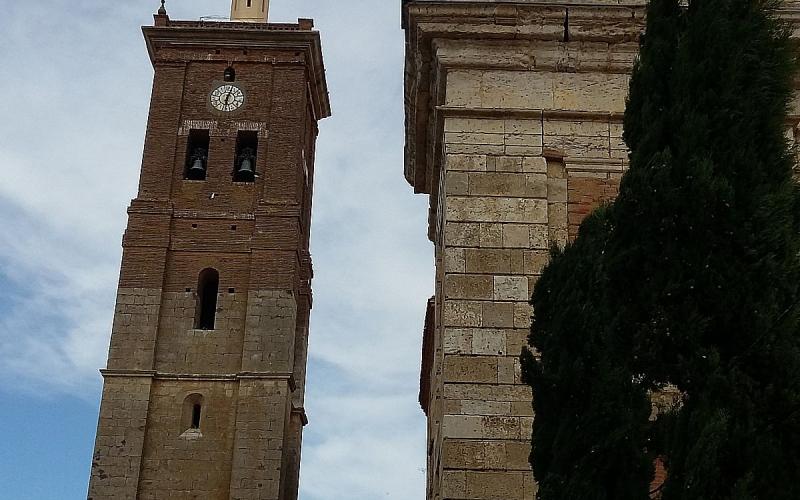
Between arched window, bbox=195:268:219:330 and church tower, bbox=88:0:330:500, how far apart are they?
3cm

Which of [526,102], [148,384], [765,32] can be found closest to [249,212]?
[148,384]

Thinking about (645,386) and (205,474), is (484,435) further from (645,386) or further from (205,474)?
(205,474)

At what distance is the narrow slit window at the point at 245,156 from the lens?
31562mm

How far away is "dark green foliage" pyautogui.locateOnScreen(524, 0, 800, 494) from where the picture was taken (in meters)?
4.52

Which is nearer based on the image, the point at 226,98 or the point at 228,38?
the point at 226,98

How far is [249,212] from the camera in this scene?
101ft

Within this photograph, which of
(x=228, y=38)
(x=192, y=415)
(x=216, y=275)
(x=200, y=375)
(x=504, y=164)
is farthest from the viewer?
(x=228, y=38)

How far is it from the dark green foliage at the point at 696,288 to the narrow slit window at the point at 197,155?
26.9m

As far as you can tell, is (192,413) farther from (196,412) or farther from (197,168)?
(197,168)

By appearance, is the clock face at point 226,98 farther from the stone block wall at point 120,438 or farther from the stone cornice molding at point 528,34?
the stone cornice molding at point 528,34

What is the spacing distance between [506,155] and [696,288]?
2614 mm

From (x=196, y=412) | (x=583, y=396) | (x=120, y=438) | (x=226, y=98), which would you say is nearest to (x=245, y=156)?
(x=226, y=98)

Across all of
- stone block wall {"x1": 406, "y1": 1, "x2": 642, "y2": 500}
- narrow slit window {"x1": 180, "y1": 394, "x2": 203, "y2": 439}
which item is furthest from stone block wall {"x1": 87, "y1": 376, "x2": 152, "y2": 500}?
stone block wall {"x1": 406, "y1": 1, "x2": 642, "y2": 500}

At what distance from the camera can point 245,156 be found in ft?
105
